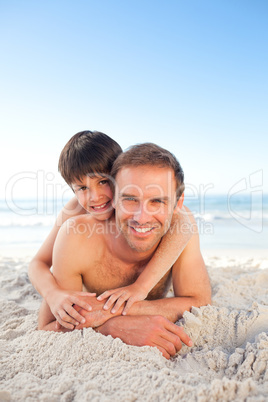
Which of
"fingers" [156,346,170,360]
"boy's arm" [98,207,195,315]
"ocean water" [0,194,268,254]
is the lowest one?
"ocean water" [0,194,268,254]

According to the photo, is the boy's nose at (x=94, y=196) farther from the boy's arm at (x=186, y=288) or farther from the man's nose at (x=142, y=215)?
the boy's arm at (x=186, y=288)

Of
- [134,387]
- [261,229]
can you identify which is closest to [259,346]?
[134,387]

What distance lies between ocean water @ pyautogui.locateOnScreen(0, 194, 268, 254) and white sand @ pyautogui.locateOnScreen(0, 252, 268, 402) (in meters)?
5.80

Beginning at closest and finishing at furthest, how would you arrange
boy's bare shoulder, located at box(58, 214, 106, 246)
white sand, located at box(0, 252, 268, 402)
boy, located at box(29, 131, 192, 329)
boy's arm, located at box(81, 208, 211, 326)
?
white sand, located at box(0, 252, 268, 402) < boy, located at box(29, 131, 192, 329) < boy's arm, located at box(81, 208, 211, 326) < boy's bare shoulder, located at box(58, 214, 106, 246)

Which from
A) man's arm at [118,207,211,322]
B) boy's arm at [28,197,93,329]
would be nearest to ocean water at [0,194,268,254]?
boy's arm at [28,197,93,329]

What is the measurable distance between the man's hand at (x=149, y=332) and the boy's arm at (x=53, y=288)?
242 millimetres

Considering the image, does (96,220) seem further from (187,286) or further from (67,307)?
(187,286)

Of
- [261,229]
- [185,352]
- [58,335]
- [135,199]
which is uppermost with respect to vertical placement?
[135,199]

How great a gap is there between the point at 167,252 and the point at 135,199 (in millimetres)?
540

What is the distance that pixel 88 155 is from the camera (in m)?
2.99

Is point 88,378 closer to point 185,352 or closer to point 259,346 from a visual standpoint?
point 185,352

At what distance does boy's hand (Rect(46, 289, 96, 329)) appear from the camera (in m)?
2.13

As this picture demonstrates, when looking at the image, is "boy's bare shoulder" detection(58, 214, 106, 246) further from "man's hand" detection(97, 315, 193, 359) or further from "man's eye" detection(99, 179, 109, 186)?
"man's hand" detection(97, 315, 193, 359)

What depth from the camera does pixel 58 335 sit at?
205 cm
